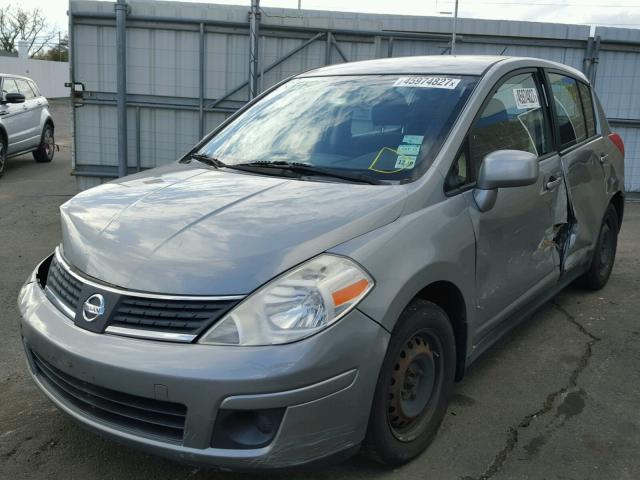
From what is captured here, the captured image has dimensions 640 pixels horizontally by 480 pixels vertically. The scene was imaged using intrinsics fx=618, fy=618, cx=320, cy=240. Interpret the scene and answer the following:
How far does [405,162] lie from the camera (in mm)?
2877

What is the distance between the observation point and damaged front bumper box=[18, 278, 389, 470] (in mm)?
2057

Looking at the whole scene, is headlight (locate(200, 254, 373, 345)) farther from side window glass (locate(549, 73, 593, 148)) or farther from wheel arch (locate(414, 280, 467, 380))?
side window glass (locate(549, 73, 593, 148))

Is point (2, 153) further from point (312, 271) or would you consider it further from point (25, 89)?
point (312, 271)

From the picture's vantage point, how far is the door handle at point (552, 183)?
3.59m

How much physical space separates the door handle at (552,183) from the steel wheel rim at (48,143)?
38.3 ft

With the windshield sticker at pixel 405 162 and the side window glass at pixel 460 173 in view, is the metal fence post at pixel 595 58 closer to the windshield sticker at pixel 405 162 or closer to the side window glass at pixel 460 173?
the side window glass at pixel 460 173

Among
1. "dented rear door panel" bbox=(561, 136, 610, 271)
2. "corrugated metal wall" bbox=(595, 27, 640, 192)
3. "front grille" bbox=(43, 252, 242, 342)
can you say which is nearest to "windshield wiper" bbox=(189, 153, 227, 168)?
"front grille" bbox=(43, 252, 242, 342)

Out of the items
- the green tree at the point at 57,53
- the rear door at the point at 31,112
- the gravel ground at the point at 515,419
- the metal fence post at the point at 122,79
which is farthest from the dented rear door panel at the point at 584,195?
the green tree at the point at 57,53

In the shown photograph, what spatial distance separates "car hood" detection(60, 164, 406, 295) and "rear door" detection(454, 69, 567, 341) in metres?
0.65

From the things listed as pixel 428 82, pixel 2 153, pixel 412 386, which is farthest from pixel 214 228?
pixel 2 153

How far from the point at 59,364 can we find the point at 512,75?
275cm

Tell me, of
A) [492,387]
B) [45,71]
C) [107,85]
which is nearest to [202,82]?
[107,85]

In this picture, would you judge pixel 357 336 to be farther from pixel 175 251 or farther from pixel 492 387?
pixel 492 387

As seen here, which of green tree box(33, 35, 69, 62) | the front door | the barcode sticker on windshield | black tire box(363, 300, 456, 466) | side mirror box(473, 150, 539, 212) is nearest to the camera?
black tire box(363, 300, 456, 466)
